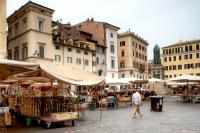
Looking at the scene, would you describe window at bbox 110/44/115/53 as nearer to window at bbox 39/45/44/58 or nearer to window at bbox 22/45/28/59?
window at bbox 39/45/44/58

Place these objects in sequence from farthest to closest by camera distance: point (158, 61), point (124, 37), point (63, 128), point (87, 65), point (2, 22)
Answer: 1. point (158, 61)
2. point (124, 37)
3. point (87, 65)
4. point (2, 22)
5. point (63, 128)

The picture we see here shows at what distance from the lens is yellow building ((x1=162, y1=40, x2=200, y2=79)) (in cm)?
8850

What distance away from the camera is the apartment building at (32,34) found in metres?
40.1

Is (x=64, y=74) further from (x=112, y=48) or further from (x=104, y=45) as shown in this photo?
(x=112, y=48)

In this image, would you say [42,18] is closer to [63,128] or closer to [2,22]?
[2,22]

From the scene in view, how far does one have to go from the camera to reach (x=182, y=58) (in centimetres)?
9150

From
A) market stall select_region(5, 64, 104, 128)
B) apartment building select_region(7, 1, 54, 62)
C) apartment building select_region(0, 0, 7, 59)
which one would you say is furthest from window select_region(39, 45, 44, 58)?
market stall select_region(5, 64, 104, 128)

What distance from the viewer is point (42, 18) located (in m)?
41.9

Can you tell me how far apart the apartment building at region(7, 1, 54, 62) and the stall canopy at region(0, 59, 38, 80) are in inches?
1108

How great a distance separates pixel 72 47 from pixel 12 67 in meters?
37.3

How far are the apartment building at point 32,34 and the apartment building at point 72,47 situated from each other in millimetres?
2436

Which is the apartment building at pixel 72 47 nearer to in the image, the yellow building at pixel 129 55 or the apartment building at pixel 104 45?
Answer: the apartment building at pixel 104 45

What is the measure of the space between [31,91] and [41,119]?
6.06 ft

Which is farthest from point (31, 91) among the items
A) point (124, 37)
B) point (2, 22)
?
point (124, 37)
